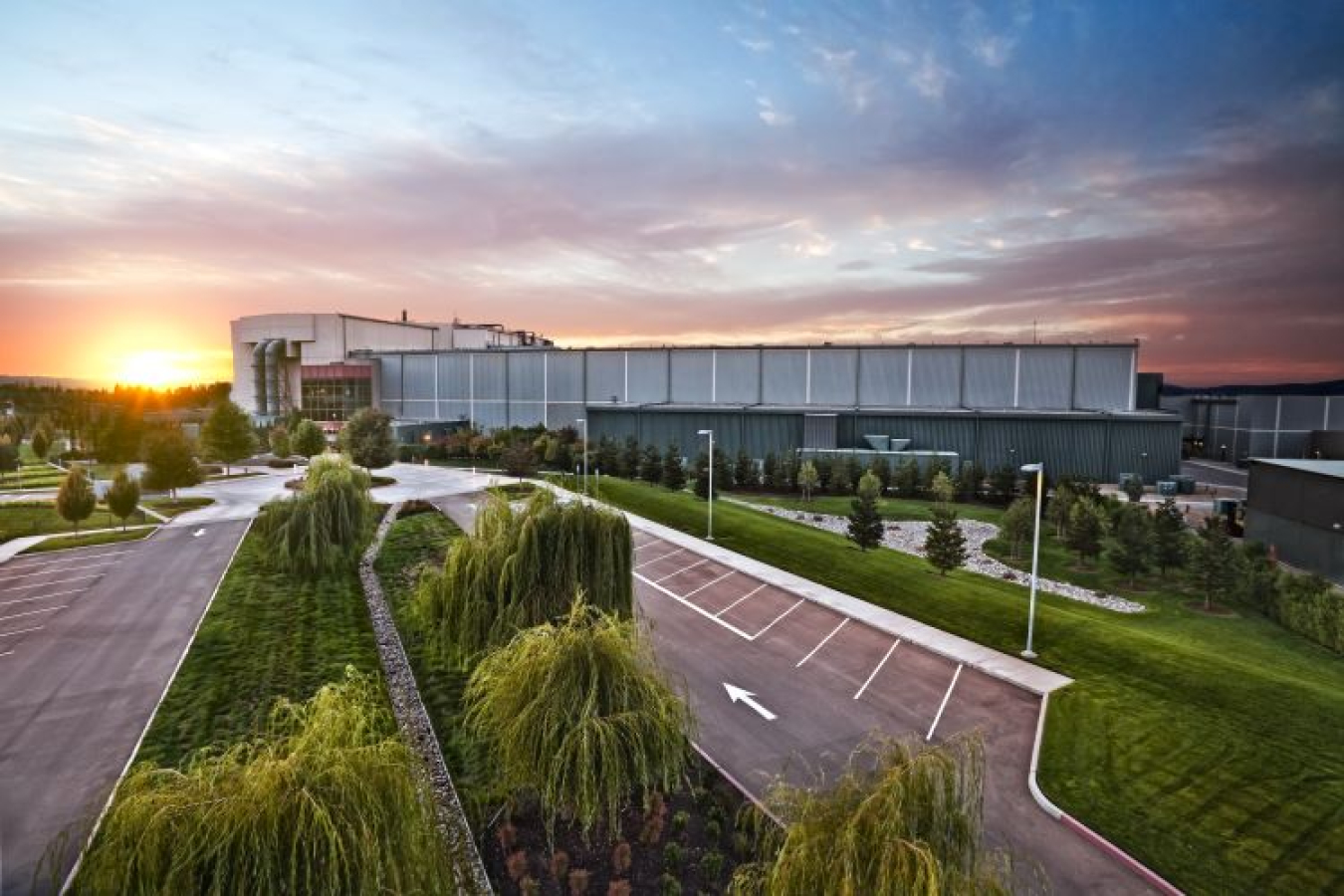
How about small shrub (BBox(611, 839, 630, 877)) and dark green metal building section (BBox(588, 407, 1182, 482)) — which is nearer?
small shrub (BBox(611, 839, 630, 877))

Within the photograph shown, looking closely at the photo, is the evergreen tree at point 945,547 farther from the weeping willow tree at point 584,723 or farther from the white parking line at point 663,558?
the weeping willow tree at point 584,723

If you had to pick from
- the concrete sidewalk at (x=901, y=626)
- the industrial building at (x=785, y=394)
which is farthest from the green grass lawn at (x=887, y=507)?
the concrete sidewalk at (x=901, y=626)

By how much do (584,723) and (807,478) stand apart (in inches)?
1462

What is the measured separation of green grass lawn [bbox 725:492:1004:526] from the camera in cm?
4225

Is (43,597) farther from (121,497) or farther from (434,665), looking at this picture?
(434,665)

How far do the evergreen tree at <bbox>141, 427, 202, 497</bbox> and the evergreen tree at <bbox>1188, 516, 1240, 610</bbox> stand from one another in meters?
54.4

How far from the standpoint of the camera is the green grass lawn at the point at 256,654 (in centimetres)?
1537

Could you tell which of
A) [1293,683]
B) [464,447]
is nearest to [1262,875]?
[1293,683]

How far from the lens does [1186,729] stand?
51.3 feet

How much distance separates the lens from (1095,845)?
1210 cm

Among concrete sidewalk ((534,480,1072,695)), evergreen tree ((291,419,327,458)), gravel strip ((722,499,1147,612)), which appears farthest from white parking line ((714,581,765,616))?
evergreen tree ((291,419,327,458))

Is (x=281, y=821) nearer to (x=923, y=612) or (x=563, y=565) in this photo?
(x=563, y=565)

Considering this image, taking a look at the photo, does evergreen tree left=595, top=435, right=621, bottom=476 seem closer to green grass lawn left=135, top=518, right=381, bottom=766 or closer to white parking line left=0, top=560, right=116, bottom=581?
green grass lawn left=135, top=518, right=381, bottom=766

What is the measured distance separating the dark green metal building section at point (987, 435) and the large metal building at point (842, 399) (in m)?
0.10
